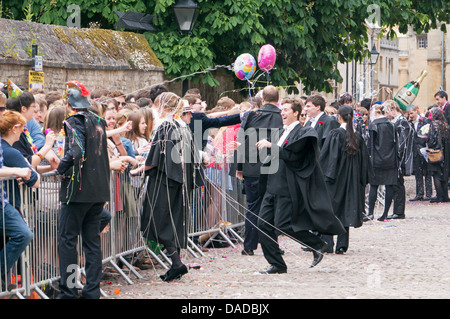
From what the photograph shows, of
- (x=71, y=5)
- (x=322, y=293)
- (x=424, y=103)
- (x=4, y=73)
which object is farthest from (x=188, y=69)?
(x=424, y=103)

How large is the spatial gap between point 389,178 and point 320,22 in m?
7.57

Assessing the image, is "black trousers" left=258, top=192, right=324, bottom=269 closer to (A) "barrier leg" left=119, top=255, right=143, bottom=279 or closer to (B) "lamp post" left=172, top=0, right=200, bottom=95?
(A) "barrier leg" left=119, top=255, right=143, bottom=279

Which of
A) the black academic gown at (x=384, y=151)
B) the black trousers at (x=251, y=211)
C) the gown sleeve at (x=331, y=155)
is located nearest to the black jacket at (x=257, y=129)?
the black trousers at (x=251, y=211)

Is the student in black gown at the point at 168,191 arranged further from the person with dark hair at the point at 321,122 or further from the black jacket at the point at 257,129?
the person with dark hair at the point at 321,122

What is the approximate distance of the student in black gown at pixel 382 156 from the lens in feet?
54.2

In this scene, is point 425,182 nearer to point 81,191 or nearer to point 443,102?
point 443,102

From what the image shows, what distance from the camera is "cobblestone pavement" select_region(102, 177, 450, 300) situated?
895 cm

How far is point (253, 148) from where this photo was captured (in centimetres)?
1176

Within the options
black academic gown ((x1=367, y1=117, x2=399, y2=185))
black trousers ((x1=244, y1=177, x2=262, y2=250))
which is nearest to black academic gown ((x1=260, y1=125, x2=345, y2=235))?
black trousers ((x1=244, y1=177, x2=262, y2=250))

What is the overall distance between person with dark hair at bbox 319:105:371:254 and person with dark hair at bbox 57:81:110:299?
5.14 m

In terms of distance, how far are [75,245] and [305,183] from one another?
10.1 ft

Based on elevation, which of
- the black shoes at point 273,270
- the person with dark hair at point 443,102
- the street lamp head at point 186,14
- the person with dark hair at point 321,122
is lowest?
the black shoes at point 273,270

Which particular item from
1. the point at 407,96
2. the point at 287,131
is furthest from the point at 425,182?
the point at 287,131

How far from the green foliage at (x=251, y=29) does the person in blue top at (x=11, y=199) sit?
11.9 metres
